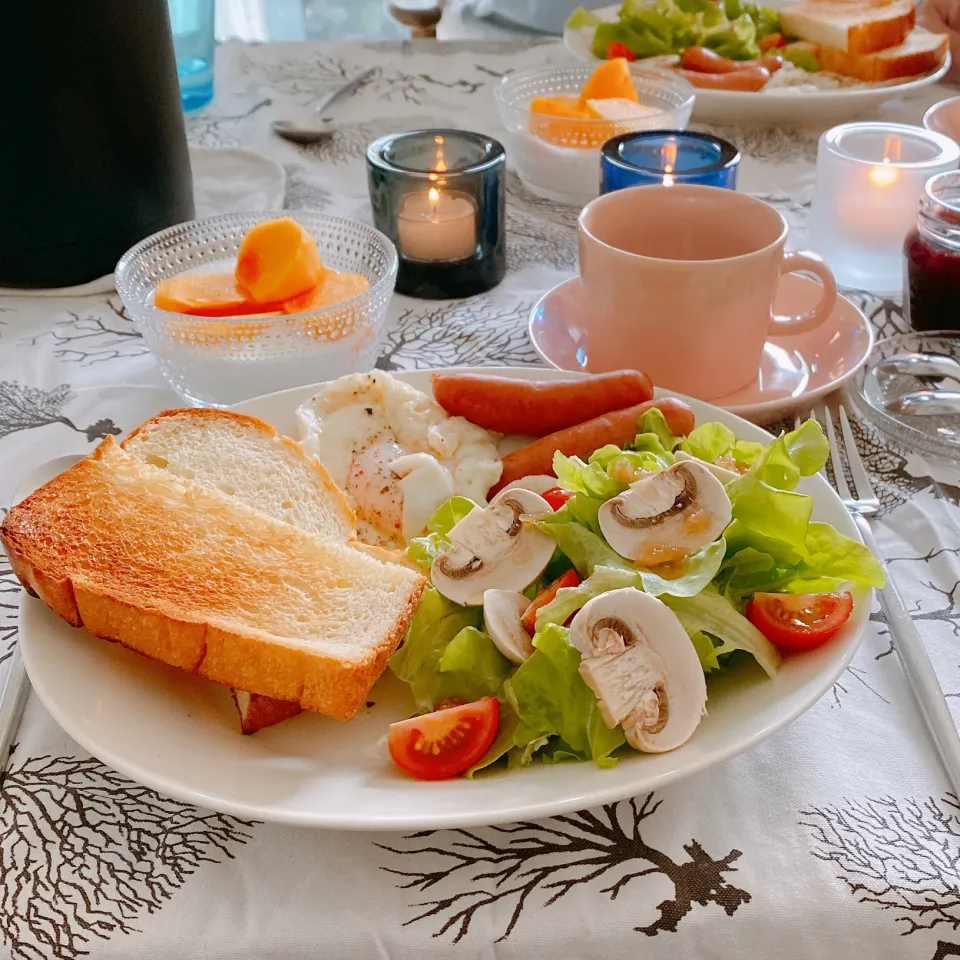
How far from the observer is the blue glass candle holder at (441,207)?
206cm

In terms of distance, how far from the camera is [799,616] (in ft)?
3.72

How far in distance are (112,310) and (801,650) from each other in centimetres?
170

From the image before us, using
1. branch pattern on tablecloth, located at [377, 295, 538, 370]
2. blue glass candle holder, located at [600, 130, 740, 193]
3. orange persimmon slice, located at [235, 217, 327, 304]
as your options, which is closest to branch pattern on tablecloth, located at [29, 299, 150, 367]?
orange persimmon slice, located at [235, 217, 327, 304]

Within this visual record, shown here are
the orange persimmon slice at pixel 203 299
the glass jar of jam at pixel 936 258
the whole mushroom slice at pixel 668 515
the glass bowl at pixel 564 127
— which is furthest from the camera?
the glass bowl at pixel 564 127

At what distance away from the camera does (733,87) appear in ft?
9.26

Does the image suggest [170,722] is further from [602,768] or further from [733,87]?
[733,87]

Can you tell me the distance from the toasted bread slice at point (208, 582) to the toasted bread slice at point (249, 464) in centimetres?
8

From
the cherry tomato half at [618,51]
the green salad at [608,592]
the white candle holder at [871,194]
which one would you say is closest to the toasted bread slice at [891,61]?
the cherry tomato half at [618,51]

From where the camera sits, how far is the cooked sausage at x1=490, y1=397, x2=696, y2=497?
1.50 meters

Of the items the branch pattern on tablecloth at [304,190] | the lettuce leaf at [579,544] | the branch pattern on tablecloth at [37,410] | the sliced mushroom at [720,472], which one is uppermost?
the sliced mushroom at [720,472]

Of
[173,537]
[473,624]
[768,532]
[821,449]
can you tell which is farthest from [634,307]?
[173,537]

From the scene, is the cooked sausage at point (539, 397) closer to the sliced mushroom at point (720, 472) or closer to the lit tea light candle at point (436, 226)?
the sliced mushroom at point (720, 472)

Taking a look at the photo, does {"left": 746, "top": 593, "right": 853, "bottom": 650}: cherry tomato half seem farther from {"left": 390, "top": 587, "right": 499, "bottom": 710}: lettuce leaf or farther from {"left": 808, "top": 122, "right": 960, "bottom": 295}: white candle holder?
{"left": 808, "top": 122, "right": 960, "bottom": 295}: white candle holder

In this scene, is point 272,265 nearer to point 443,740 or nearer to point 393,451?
point 393,451
